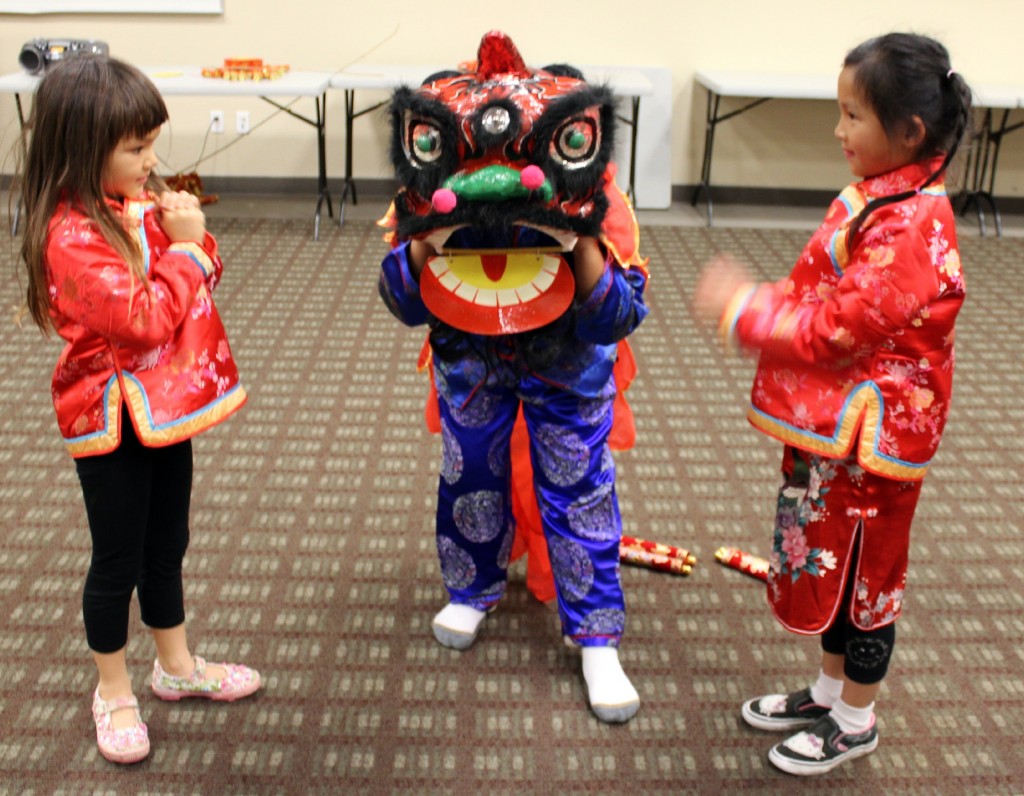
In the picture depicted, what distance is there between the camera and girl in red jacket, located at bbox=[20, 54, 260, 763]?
1322mm

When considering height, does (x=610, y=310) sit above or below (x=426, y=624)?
above

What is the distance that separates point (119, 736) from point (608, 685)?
2.50 ft

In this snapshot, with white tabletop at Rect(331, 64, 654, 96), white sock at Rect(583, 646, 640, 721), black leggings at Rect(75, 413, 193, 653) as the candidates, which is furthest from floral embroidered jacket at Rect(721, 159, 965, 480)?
white tabletop at Rect(331, 64, 654, 96)

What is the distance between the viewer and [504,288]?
1.44m

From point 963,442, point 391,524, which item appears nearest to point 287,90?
point 391,524

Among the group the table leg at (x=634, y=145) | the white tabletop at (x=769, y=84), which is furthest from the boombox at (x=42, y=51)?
the white tabletop at (x=769, y=84)

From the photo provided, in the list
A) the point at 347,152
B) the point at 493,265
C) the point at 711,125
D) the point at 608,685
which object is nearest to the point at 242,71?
the point at 347,152

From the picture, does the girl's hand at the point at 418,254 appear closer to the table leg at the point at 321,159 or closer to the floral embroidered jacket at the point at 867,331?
the floral embroidered jacket at the point at 867,331

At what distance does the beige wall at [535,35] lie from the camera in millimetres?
4676

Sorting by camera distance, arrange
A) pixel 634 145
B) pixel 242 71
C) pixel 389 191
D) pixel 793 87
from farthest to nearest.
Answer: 1. pixel 389 191
2. pixel 634 145
3. pixel 793 87
4. pixel 242 71

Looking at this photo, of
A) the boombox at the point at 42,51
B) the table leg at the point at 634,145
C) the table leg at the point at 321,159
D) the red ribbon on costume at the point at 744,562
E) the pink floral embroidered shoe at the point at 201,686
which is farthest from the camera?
the table leg at the point at 634,145

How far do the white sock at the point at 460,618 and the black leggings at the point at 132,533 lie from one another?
456 mm

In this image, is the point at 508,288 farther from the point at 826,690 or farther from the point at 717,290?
the point at 826,690

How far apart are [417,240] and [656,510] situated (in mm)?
1084
